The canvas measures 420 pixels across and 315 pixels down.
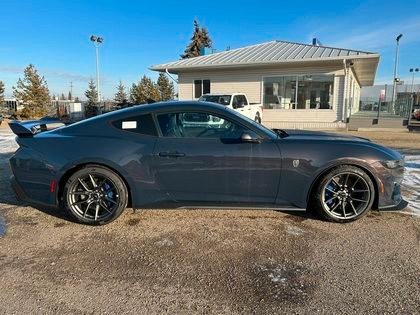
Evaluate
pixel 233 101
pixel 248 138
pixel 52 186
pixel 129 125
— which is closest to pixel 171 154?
pixel 129 125

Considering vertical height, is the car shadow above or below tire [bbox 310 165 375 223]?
below

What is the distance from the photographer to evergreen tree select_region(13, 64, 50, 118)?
2648 centimetres

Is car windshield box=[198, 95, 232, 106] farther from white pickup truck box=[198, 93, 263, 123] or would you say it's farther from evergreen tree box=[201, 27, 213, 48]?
evergreen tree box=[201, 27, 213, 48]

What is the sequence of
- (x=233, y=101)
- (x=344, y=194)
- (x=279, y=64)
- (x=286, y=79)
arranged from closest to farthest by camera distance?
1. (x=344, y=194)
2. (x=233, y=101)
3. (x=279, y=64)
4. (x=286, y=79)

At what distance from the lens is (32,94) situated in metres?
26.8

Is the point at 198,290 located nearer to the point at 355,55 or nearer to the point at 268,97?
the point at 355,55

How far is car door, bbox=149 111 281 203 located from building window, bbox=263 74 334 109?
13.4 metres

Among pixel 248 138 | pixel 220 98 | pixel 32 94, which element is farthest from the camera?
pixel 32 94

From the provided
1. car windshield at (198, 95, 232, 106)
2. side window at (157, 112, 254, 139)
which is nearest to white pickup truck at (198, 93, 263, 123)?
car windshield at (198, 95, 232, 106)

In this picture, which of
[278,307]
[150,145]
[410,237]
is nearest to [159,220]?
[150,145]

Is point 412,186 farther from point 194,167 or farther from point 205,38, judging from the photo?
point 205,38

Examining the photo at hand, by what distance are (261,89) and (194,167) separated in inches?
562

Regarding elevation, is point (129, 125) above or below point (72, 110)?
below

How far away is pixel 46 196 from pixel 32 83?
27.3 metres
